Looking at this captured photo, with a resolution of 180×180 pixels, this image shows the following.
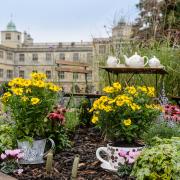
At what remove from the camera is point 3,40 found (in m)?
89.8

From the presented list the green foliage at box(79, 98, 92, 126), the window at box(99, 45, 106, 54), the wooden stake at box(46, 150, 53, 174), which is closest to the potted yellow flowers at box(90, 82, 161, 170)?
the wooden stake at box(46, 150, 53, 174)

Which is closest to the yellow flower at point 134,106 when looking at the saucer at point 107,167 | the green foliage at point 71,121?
the saucer at point 107,167

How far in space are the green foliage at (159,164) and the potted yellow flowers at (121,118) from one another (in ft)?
2.13

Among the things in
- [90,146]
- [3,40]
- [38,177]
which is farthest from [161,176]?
[3,40]

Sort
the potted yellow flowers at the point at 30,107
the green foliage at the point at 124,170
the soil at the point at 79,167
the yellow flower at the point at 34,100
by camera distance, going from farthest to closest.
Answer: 1. the potted yellow flowers at the point at 30,107
2. the yellow flower at the point at 34,100
3. the soil at the point at 79,167
4. the green foliage at the point at 124,170

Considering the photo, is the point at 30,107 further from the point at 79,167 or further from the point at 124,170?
the point at 124,170

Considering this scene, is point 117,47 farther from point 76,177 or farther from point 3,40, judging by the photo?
point 3,40

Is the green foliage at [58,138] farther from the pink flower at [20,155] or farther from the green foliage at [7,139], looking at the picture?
the pink flower at [20,155]

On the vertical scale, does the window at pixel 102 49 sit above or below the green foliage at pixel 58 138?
above

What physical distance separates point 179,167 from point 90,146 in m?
1.81

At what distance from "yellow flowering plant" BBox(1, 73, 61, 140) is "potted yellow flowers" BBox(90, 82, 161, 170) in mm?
444

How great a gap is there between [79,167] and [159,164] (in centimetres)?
99

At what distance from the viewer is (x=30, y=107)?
11.8 ft

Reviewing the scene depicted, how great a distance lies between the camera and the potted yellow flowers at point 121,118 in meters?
3.38
